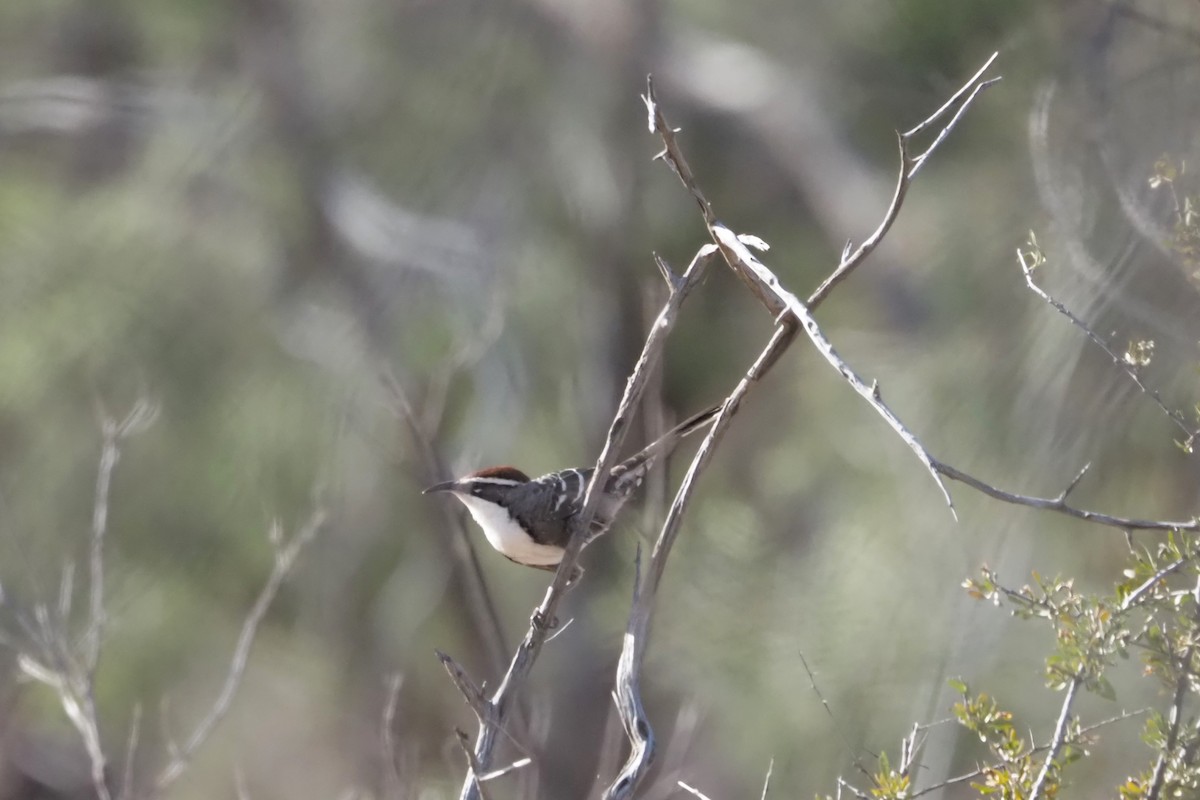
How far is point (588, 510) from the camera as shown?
1.60 meters

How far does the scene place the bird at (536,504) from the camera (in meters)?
2.30

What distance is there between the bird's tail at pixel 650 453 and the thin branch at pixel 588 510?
316mm

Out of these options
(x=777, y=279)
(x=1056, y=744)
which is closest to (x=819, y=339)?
(x=777, y=279)

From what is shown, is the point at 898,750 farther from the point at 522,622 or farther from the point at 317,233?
the point at 317,233

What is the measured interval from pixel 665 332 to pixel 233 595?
3.93 meters

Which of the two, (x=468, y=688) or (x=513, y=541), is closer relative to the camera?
(x=468, y=688)

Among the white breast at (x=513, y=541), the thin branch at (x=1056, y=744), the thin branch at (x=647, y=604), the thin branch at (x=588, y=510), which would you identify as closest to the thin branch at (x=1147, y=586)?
the thin branch at (x=1056, y=744)

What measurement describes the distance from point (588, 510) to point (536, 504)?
0.84 m

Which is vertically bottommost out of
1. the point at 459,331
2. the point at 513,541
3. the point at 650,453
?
the point at 459,331

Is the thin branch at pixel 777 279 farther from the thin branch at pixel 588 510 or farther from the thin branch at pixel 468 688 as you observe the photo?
the thin branch at pixel 468 688

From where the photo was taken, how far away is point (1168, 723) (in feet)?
4.63

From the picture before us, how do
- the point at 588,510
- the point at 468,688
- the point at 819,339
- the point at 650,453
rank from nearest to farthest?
the point at 819,339, the point at 468,688, the point at 588,510, the point at 650,453

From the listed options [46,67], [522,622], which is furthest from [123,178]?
[522,622]

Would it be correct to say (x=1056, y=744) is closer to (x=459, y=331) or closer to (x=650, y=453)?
(x=650, y=453)
